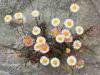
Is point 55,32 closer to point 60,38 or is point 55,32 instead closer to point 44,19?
point 60,38

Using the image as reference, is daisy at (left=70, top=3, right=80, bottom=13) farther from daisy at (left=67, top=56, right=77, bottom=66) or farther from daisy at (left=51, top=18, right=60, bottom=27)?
daisy at (left=67, top=56, right=77, bottom=66)

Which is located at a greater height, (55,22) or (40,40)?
(55,22)

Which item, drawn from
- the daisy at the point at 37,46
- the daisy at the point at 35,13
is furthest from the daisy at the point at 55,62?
the daisy at the point at 35,13

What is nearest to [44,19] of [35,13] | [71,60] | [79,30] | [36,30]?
[35,13]

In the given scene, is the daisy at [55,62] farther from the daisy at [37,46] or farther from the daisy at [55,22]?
the daisy at [55,22]

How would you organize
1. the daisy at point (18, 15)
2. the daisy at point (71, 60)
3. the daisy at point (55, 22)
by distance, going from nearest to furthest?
the daisy at point (71, 60) → the daisy at point (55, 22) → the daisy at point (18, 15)

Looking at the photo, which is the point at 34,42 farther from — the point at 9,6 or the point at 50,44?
the point at 9,6

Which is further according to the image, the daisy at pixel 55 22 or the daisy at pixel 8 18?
the daisy at pixel 8 18

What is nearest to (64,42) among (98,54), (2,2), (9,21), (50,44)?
(50,44)

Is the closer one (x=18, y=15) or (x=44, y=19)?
(x=18, y=15)
